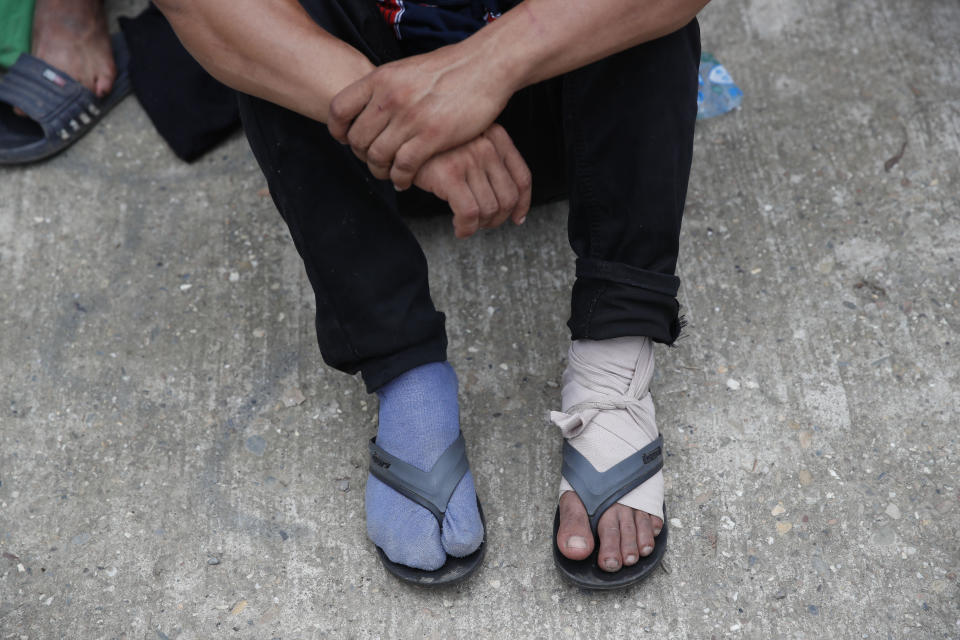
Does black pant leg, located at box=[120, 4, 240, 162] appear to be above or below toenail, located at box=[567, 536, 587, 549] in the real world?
above

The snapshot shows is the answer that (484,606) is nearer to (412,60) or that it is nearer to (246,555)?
(246,555)

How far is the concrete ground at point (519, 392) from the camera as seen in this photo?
1.35 meters

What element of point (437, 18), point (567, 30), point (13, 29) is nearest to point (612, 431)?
point (567, 30)

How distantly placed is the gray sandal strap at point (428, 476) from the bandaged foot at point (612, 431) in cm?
18

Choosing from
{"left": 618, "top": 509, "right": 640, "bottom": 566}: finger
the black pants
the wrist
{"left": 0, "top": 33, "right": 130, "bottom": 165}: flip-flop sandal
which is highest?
the wrist

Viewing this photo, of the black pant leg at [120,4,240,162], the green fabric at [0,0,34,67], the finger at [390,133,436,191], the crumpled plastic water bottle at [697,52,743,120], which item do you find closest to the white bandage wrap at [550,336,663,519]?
the finger at [390,133,436,191]

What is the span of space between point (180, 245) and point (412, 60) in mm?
853

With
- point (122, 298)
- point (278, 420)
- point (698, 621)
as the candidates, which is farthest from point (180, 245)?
point (698, 621)

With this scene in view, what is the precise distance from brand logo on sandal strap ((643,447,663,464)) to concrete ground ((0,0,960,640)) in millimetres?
A: 92

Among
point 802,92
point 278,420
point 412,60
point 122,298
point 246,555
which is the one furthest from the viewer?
point 802,92

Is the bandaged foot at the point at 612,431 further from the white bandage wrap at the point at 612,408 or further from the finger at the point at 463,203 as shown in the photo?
the finger at the point at 463,203

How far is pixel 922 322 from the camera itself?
62.9 inches

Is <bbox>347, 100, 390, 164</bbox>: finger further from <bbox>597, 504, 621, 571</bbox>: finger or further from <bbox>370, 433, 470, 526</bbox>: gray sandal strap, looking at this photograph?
<bbox>597, 504, 621, 571</bbox>: finger

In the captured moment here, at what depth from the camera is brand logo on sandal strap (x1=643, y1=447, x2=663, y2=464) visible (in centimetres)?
139
